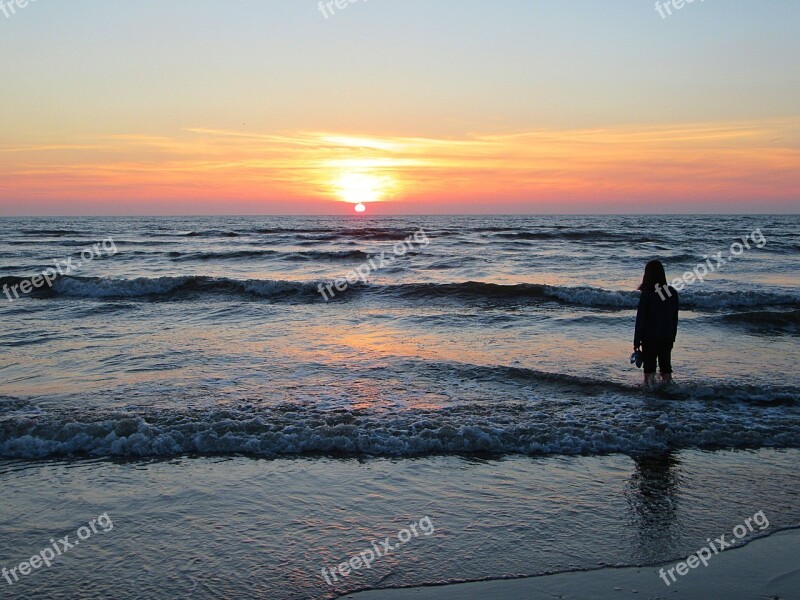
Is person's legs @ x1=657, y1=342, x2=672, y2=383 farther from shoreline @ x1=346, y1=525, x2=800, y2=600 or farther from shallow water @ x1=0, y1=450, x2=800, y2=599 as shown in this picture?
shoreline @ x1=346, y1=525, x2=800, y2=600

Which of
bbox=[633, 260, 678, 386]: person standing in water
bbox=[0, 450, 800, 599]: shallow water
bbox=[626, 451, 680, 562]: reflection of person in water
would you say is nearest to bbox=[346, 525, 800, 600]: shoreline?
bbox=[0, 450, 800, 599]: shallow water

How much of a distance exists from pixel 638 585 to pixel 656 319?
5511 millimetres

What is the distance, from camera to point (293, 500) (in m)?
5.54

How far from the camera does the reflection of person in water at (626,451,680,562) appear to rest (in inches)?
188

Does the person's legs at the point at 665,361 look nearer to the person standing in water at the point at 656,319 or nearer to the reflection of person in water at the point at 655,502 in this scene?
the person standing in water at the point at 656,319

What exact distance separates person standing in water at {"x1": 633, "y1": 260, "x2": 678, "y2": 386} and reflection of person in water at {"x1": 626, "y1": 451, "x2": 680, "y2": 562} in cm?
262

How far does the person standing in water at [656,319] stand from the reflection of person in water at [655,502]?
2.62 m

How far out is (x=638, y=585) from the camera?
4223 millimetres

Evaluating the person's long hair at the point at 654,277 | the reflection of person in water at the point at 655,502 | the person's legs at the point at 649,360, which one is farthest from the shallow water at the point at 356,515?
the person's long hair at the point at 654,277

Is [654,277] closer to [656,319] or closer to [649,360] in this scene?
[656,319]

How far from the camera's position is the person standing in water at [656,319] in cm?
902

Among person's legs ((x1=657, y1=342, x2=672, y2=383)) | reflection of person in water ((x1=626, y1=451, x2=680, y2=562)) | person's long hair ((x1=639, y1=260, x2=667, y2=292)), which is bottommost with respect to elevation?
reflection of person in water ((x1=626, y1=451, x2=680, y2=562))

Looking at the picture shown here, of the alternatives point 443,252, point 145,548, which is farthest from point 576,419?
point 443,252

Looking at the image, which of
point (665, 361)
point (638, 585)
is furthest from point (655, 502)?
point (665, 361)
